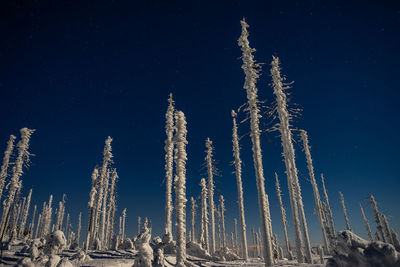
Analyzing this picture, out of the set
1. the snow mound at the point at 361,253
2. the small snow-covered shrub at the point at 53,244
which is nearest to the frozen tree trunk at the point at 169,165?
the small snow-covered shrub at the point at 53,244

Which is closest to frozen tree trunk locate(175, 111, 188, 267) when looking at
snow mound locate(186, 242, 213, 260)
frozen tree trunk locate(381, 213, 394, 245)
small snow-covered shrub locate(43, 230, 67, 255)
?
small snow-covered shrub locate(43, 230, 67, 255)

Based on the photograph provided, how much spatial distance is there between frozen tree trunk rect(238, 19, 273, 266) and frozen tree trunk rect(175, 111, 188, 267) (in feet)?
19.9

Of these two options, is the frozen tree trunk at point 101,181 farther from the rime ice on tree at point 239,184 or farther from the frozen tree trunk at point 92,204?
the rime ice on tree at point 239,184

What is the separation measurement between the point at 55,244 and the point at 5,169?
2445 cm

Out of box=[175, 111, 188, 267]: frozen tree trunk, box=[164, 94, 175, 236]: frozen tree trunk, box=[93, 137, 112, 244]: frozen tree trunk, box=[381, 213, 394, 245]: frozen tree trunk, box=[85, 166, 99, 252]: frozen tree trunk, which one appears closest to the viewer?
box=[175, 111, 188, 267]: frozen tree trunk

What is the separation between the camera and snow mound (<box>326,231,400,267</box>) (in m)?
9.05

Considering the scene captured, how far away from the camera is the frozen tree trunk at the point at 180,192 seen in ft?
54.8

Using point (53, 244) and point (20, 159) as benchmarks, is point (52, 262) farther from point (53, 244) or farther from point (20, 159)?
point (20, 159)

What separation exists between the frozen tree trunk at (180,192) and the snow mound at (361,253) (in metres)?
10.1

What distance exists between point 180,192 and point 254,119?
8.58m

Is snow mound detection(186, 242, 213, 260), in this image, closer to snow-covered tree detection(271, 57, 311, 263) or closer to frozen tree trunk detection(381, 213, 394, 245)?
snow-covered tree detection(271, 57, 311, 263)

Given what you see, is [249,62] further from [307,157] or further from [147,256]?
[307,157]

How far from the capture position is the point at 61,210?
6900 cm

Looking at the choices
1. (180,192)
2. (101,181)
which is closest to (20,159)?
(101,181)
